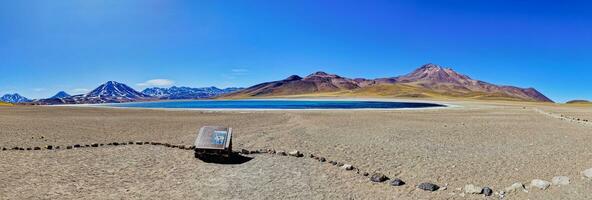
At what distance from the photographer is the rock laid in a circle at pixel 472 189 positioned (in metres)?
12.1

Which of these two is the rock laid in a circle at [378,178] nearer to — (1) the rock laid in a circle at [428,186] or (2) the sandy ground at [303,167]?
(2) the sandy ground at [303,167]

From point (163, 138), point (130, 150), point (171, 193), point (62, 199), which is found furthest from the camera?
point (163, 138)

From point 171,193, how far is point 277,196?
10.4 feet

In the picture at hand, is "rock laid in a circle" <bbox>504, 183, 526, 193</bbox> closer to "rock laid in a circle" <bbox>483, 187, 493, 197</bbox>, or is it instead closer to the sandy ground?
the sandy ground

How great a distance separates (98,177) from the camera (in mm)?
14078

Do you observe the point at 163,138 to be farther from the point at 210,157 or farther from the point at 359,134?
the point at 359,134

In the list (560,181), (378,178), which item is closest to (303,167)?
(378,178)

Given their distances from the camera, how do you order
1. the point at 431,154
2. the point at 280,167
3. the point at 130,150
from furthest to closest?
the point at 130,150 → the point at 431,154 → the point at 280,167

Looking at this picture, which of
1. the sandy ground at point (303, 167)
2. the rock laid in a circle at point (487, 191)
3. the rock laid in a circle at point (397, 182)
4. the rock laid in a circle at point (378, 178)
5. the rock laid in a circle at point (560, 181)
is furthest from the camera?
the rock laid in a circle at point (378, 178)

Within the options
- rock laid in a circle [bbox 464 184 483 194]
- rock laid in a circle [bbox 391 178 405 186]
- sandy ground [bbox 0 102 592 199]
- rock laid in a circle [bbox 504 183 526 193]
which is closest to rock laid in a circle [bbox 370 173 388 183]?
sandy ground [bbox 0 102 592 199]

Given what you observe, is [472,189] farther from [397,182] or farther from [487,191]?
[397,182]

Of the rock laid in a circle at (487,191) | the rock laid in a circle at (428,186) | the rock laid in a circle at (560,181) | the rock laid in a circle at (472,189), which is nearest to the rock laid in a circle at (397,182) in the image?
the rock laid in a circle at (428,186)

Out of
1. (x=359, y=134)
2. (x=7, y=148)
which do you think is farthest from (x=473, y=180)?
(x=7, y=148)

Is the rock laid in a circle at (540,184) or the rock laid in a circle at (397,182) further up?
the rock laid in a circle at (540,184)
